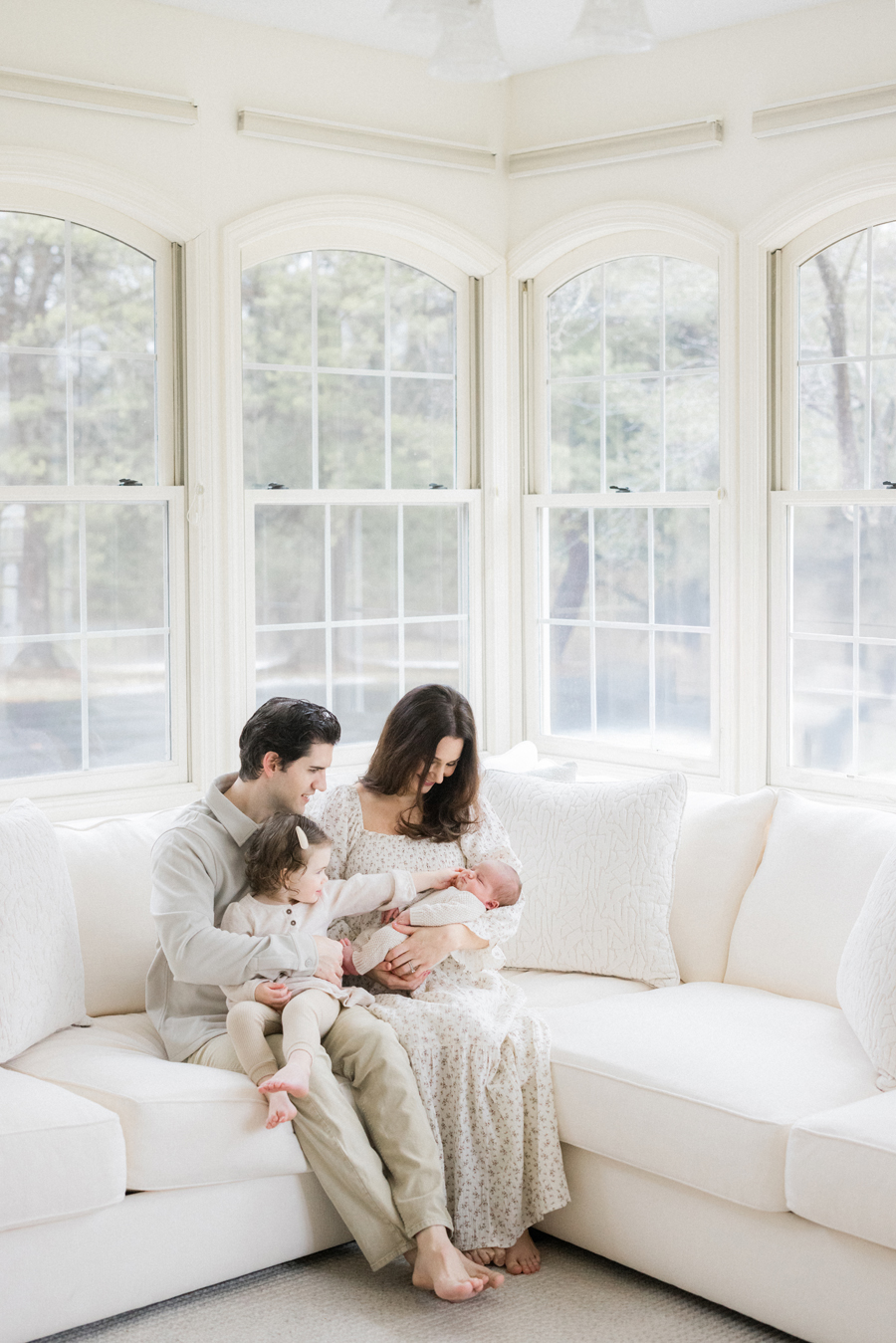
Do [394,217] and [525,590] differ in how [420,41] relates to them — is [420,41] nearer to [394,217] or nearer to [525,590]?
[394,217]

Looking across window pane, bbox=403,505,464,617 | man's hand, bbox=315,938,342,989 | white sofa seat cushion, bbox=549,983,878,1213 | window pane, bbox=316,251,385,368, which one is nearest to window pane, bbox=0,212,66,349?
window pane, bbox=316,251,385,368

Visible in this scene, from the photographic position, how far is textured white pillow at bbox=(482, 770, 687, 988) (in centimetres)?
341

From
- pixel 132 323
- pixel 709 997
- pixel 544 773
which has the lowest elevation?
pixel 709 997

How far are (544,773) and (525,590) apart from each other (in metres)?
1.36

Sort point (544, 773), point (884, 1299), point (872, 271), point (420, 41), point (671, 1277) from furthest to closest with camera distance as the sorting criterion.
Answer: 1. point (420, 41)
2. point (872, 271)
3. point (544, 773)
4. point (671, 1277)
5. point (884, 1299)

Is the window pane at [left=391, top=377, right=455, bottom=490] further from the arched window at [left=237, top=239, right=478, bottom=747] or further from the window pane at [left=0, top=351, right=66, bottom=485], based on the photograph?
the window pane at [left=0, top=351, right=66, bottom=485]

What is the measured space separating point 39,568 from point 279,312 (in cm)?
116

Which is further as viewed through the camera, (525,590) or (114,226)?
(525,590)

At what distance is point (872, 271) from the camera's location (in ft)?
13.6

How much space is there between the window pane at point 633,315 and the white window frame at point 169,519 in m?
1.48

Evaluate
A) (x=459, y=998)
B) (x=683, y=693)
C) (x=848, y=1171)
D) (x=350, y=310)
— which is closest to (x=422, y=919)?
(x=459, y=998)

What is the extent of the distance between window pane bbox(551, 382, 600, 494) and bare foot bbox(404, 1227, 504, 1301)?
285 cm

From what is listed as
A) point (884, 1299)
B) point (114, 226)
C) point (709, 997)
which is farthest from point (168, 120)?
point (884, 1299)

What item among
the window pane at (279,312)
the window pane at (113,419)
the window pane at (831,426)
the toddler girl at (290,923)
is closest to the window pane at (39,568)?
the window pane at (113,419)
